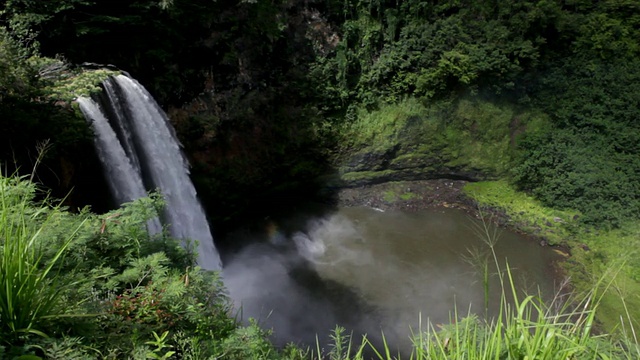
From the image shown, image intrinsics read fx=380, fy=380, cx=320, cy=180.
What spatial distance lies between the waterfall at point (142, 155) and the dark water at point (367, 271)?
1.61 meters

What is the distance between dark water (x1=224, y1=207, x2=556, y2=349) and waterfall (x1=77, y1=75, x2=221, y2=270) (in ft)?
5.27

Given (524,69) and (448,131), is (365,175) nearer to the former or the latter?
(448,131)

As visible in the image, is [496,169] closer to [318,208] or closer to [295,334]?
[318,208]

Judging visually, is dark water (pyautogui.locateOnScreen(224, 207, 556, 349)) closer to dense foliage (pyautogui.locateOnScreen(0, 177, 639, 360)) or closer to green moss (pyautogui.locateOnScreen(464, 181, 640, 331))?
green moss (pyautogui.locateOnScreen(464, 181, 640, 331))

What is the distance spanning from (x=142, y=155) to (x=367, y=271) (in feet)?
20.8

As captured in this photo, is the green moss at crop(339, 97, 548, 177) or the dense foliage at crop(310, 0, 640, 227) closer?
the dense foliage at crop(310, 0, 640, 227)

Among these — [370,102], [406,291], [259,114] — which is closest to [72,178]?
[259,114]

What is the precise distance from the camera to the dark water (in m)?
8.82

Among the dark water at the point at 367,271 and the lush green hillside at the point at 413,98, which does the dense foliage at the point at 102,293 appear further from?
the lush green hillside at the point at 413,98

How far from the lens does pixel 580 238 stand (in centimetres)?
1105

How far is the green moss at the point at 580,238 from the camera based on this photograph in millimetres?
8800

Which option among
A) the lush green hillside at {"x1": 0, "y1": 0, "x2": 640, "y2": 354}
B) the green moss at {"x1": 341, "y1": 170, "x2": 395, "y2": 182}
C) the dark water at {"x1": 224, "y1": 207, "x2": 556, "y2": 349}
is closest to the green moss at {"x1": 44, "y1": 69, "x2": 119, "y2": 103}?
the lush green hillside at {"x1": 0, "y1": 0, "x2": 640, "y2": 354}

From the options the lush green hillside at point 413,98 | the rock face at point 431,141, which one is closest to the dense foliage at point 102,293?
the lush green hillside at point 413,98

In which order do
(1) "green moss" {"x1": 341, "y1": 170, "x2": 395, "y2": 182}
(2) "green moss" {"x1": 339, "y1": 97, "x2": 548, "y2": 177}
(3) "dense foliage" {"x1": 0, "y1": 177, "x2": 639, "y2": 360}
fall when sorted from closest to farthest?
(3) "dense foliage" {"x1": 0, "y1": 177, "x2": 639, "y2": 360} < (2) "green moss" {"x1": 339, "y1": 97, "x2": 548, "y2": 177} < (1) "green moss" {"x1": 341, "y1": 170, "x2": 395, "y2": 182}
